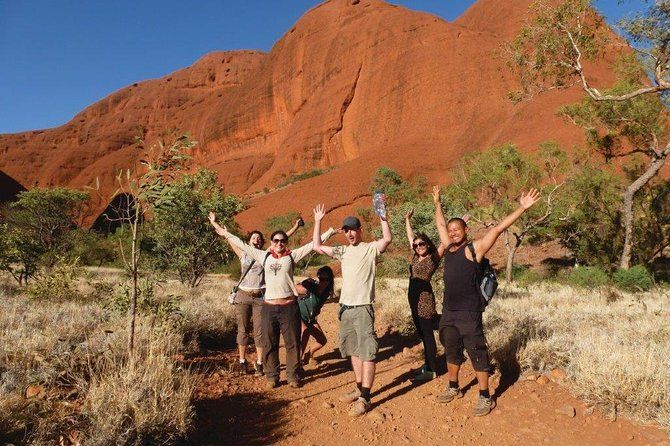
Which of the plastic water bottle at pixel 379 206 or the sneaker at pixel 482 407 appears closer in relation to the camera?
the sneaker at pixel 482 407

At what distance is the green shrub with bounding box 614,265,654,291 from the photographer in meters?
12.8

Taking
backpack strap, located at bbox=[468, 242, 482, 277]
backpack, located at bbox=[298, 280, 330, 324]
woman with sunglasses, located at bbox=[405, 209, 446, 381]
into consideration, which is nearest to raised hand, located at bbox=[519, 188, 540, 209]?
backpack strap, located at bbox=[468, 242, 482, 277]

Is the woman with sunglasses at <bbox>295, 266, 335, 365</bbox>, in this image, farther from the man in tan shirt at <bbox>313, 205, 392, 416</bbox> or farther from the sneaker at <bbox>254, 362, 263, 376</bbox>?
the man in tan shirt at <bbox>313, 205, 392, 416</bbox>

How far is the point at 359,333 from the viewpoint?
426 cm

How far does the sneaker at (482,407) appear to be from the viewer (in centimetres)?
399

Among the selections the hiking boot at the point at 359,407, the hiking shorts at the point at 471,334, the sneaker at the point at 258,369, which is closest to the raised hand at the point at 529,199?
the hiking shorts at the point at 471,334

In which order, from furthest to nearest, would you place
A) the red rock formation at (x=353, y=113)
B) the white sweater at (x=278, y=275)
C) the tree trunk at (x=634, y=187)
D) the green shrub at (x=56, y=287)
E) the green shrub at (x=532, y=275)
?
1. the red rock formation at (x=353, y=113)
2. the green shrub at (x=532, y=275)
3. the tree trunk at (x=634, y=187)
4. the green shrub at (x=56, y=287)
5. the white sweater at (x=278, y=275)

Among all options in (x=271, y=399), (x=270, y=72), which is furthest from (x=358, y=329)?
(x=270, y=72)

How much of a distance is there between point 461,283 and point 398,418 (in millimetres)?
1425

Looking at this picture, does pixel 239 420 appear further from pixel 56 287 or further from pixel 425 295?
pixel 56 287

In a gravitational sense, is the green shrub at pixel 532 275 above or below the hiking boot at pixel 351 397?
below

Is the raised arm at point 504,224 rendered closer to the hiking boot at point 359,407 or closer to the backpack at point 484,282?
the backpack at point 484,282

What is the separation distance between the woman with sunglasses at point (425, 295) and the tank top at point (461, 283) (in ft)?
2.63

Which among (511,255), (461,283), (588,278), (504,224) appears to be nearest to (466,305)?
(461,283)
